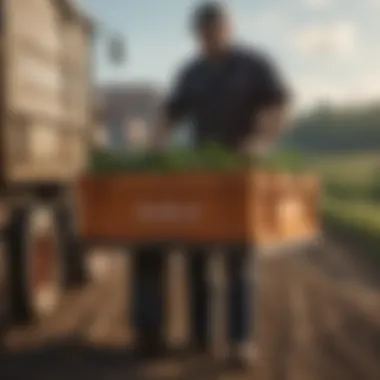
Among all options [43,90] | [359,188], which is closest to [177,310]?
[43,90]

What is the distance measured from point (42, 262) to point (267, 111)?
233 centimetres

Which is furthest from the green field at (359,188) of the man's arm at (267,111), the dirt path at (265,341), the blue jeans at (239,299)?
the blue jeans at (239,299)

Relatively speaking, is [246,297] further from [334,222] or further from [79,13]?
[334,222]

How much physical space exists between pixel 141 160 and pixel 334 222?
8423mm

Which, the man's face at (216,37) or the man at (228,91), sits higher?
the man's face at (216,37)

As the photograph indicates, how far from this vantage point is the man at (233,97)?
396 centimetres

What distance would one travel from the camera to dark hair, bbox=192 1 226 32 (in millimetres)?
3871

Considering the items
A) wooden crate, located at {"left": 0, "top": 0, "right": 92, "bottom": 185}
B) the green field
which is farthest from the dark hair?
the green field

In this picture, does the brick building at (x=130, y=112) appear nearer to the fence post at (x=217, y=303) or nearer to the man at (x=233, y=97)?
the man at (x=233, y=97)

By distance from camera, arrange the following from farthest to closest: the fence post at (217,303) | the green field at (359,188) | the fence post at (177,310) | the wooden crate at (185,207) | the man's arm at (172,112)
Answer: the green field at (359,188) < the fence post at (177,310) < the man's arm at (172,112) < the fence post at (217,303) < the wooden crate at (185,207)

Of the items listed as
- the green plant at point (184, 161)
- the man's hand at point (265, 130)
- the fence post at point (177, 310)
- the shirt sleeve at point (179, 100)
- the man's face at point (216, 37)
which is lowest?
the fence post at point (177, 310)

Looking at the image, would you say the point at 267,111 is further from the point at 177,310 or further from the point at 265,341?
the point at 177,310

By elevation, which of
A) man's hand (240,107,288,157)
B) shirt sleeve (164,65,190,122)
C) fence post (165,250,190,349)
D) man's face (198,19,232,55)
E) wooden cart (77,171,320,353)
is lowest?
fence post (165,250,190,349)

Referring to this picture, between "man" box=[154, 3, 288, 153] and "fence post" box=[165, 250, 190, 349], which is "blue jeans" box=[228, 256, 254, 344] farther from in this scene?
"man" box=[154, 3, 288, 153]
